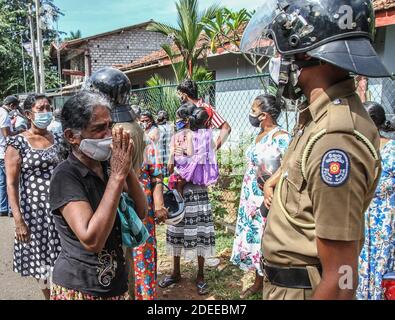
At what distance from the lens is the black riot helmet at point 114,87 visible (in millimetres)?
2578

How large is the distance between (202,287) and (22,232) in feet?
6.36

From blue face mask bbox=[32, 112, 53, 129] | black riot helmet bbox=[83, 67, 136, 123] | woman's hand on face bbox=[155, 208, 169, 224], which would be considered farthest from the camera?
blue face mask bbox=[32, 112, 53, 129]

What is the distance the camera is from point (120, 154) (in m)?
1.85

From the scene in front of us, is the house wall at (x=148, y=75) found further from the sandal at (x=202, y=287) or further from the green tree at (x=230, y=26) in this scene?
the sandal at (x=202, y=287)

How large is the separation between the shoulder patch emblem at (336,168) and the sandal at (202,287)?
10.2 ft

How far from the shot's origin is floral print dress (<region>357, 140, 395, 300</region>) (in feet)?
10.6

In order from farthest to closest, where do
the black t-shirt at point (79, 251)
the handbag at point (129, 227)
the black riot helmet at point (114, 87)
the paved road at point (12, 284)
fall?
1. the paved road at point (12, 284)
2. the black riot helmet at point (114, 87)
3. the handbag at point (129, 227)
4. the black t-shirt at point (79, 251)

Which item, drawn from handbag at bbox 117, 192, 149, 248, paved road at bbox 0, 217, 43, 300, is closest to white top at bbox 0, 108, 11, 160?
paved road at bbox 0, 217, 43, 300

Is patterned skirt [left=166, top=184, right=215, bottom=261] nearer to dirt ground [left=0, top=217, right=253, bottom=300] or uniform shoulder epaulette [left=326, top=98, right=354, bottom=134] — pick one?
dirt ground [left=0, top=217, right=253, bottom=300]

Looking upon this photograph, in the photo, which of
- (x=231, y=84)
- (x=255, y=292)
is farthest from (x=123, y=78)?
(x=231, y=84)

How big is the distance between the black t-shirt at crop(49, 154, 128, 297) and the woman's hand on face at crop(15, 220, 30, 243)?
5.05ft

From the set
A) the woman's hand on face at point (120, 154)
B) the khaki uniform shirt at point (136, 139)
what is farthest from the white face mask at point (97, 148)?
the khaki uniform shirt at point (136, 139)

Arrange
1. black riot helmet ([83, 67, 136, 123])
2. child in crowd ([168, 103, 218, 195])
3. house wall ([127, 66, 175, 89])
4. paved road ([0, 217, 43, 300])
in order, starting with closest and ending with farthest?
black riot helmet ([83, 67, 136, 123]) → paved road ([0, 217, 43, 300]) → child in crowd ([168, 103, 218, 195]) → house wall ([127, 66, 175, 89])

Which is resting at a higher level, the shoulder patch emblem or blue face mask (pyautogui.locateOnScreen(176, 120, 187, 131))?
blue face mask (pyautogui.locateOnScreen(176, 120, 187, 131))
